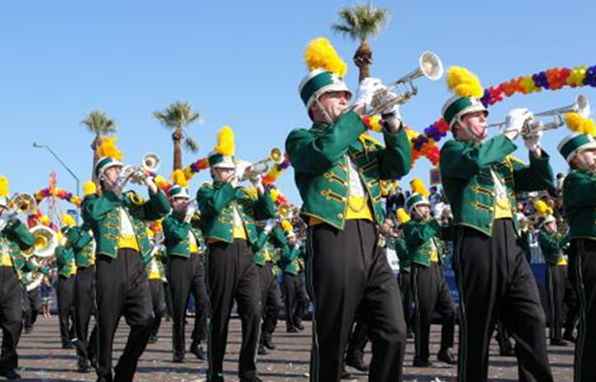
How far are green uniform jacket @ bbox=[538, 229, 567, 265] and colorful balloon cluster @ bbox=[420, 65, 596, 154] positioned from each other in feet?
9.27

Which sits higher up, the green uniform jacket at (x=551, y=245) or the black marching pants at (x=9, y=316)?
the green uniform jacket at (x=551, y=245)

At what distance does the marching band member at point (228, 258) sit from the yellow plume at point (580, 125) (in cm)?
326

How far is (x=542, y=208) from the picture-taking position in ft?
46.8

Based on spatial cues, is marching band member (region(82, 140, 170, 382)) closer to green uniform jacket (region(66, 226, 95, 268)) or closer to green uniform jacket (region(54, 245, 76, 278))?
green uniform jacket (region(66, 226, 95, 268))

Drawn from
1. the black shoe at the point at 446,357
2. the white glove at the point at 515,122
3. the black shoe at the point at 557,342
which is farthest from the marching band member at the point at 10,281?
the black shoe at the point at 557,342

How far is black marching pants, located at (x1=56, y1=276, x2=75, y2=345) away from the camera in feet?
50.4

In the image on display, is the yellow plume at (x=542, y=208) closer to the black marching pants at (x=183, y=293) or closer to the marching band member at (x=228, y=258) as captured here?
the black marching pants at (x=183, y=293)

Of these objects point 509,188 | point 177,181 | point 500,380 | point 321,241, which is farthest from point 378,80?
point 177,181

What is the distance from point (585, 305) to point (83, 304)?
6.97 meters

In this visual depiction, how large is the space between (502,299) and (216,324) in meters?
3.51

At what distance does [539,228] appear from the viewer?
14562 mm

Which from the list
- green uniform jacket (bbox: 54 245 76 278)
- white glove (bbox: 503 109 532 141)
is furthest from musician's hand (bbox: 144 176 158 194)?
green uniform jacket (bbox: 54 245 76 278)

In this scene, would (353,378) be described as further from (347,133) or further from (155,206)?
(347,133)

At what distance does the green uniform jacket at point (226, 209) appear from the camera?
8930 mm
